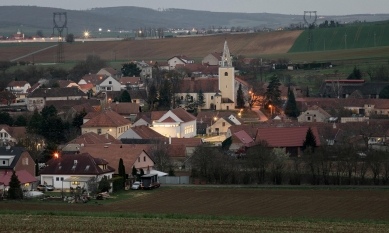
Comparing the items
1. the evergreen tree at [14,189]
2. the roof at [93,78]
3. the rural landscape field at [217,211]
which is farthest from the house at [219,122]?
the roof at [93,78]

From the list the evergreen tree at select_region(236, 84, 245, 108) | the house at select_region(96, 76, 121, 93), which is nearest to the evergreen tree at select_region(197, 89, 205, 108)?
the evergreen tree at select_region(236, 84, 245, 108)

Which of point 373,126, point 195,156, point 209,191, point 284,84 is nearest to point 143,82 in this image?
point 284,84

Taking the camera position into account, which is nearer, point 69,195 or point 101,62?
point 69,195

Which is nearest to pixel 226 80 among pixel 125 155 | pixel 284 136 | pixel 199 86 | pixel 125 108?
pixel 199 86

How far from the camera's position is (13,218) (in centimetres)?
2284

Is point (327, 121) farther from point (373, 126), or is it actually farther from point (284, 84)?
point (284, 84)

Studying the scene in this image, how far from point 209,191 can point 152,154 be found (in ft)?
25.7

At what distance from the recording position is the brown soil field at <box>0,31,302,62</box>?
10756 centimetres

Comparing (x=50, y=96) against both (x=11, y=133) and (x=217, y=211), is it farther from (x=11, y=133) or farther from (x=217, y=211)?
(x=217, y=211)

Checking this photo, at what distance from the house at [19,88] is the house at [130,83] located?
301 inches

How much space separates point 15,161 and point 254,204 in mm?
10641

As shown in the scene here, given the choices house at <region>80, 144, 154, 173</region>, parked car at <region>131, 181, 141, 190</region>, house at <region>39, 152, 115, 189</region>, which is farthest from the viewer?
house at <region>80, 144, 154, 173</region>

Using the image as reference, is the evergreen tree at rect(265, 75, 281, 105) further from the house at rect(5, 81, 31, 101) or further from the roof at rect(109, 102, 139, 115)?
the house at rect(5, 81, 31, 101)

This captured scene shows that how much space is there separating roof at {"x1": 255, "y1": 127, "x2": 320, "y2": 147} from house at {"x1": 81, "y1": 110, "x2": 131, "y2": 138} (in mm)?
9149
